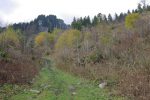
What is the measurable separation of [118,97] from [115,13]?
532ft

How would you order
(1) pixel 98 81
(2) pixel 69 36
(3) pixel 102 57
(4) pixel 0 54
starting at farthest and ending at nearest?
1. (2) pixel 69 36
2. (3) pixel 102 57
3. (4) pixel 0 54
4. (1) pixel 98 81

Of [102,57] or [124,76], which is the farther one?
[102,57]

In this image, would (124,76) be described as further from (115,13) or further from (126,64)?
(115,13)

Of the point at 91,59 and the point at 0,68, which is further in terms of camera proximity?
the point at 91,59

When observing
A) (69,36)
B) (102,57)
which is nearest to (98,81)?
(102,57)

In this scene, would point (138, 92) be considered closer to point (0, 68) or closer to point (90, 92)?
point (90, 92)

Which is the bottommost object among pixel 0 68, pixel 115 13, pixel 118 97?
pixel 118 97

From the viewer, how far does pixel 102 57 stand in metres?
41.1

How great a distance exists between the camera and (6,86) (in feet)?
84.6

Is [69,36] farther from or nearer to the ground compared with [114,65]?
farther from the ground

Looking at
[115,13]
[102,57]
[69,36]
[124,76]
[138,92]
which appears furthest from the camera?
[115,13]

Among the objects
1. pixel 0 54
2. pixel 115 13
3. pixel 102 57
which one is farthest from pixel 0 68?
pixel 115 13

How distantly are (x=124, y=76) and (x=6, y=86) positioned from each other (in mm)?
10219

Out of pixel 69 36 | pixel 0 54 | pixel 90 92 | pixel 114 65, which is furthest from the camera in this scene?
pixel 69 36
